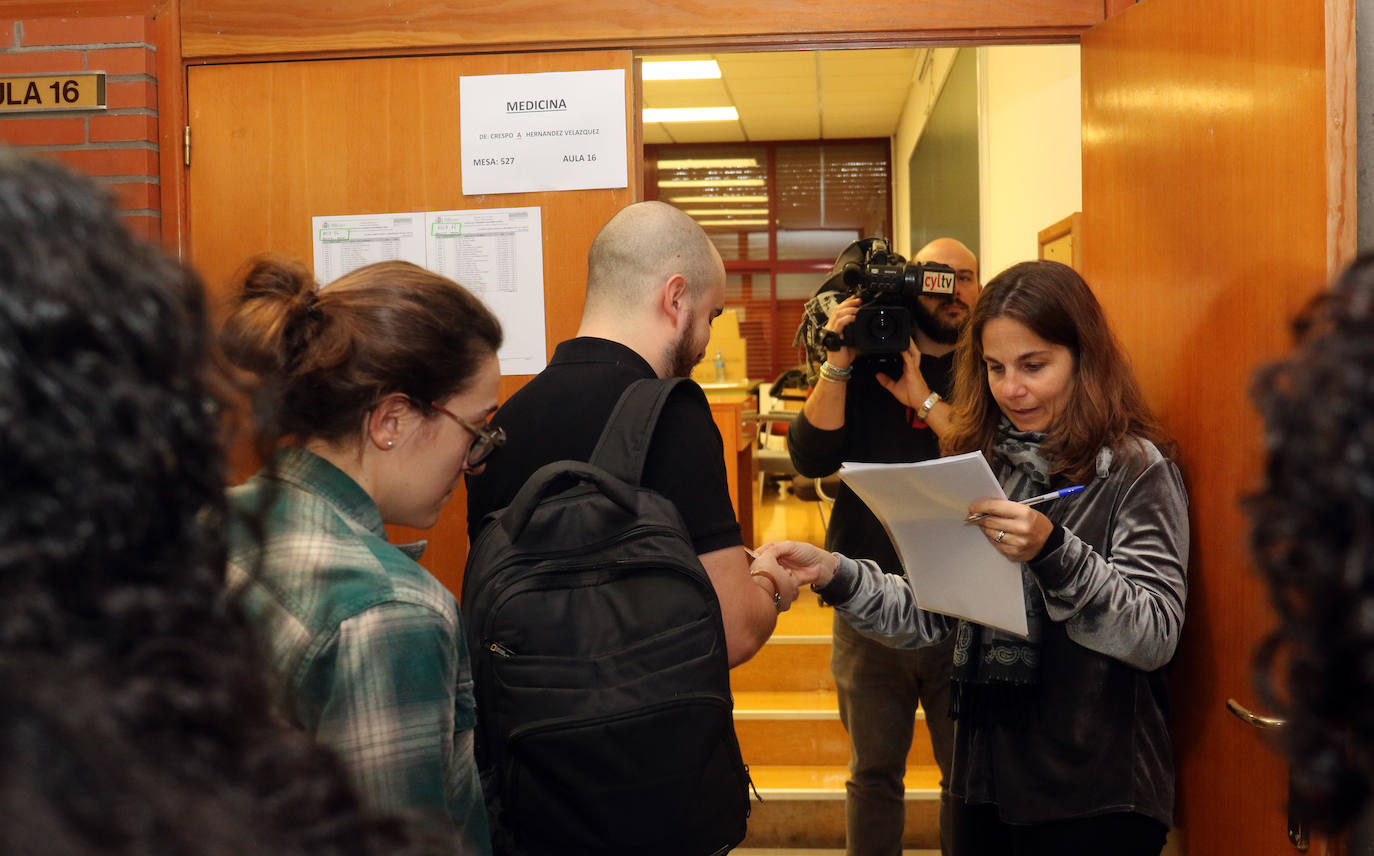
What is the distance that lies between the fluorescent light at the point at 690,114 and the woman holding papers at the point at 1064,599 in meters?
7.09

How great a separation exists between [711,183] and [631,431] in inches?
358

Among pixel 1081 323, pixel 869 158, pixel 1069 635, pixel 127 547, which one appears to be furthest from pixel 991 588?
pixel 869 158

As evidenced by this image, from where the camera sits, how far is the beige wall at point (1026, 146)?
3.42 metres

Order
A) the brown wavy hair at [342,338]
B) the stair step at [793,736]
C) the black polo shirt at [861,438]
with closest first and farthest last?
1. the brown wavy hair at [342,338]
2. the black polo shirt at [861,438]
3. the stair step at [793,736]

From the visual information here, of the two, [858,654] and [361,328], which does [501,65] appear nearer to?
[361,328]

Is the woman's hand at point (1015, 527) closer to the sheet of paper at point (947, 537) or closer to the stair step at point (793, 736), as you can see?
the sheet of paper at point (947, 537)

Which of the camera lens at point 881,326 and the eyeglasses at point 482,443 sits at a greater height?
the camera lens at point 881,326

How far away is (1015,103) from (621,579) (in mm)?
3579

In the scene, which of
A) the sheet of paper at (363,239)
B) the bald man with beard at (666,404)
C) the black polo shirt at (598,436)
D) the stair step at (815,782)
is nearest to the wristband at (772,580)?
the bald man with beard at (666,404)

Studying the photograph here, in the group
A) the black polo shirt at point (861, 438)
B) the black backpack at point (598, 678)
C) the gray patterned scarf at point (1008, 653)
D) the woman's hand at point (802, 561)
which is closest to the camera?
the black backpack at point (598, 678)

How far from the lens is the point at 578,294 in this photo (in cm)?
238

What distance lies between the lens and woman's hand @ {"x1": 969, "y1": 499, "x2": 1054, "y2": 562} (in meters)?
1.52

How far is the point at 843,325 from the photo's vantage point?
2.62 m

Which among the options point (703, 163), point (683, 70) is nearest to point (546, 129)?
point (683, 70)
